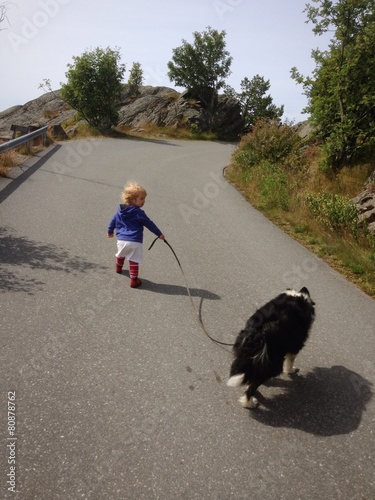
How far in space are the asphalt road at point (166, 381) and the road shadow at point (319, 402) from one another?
0.04 ft

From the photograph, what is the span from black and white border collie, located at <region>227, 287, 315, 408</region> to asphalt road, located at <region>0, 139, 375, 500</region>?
373 millimetres

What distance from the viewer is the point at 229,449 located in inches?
106

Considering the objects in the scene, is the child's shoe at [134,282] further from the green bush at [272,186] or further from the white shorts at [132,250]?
the green bush at [272,186]

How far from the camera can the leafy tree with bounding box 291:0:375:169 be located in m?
10.8

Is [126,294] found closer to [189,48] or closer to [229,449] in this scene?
[229,449]

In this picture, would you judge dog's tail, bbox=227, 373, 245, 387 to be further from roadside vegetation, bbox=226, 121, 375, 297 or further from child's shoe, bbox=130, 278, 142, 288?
roadside vegetation, bbox=226, 121, 375, 297

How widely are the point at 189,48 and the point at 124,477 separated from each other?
40.1 metres

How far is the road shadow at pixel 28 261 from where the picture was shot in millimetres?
4785

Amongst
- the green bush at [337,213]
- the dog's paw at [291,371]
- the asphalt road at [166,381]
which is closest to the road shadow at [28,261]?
the asphalt road at [166,381]

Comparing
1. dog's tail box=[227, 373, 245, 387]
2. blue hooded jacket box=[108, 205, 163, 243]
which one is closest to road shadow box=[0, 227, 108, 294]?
blue hooded jacket box=[108, 205, 163, 243]

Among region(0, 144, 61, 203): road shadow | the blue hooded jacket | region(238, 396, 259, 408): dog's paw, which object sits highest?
the blue hooded jacket

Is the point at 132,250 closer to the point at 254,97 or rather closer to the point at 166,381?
the point at 166,381

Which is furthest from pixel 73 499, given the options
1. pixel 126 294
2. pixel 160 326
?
pixel 126 294

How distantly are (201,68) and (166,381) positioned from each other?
3791 cm
